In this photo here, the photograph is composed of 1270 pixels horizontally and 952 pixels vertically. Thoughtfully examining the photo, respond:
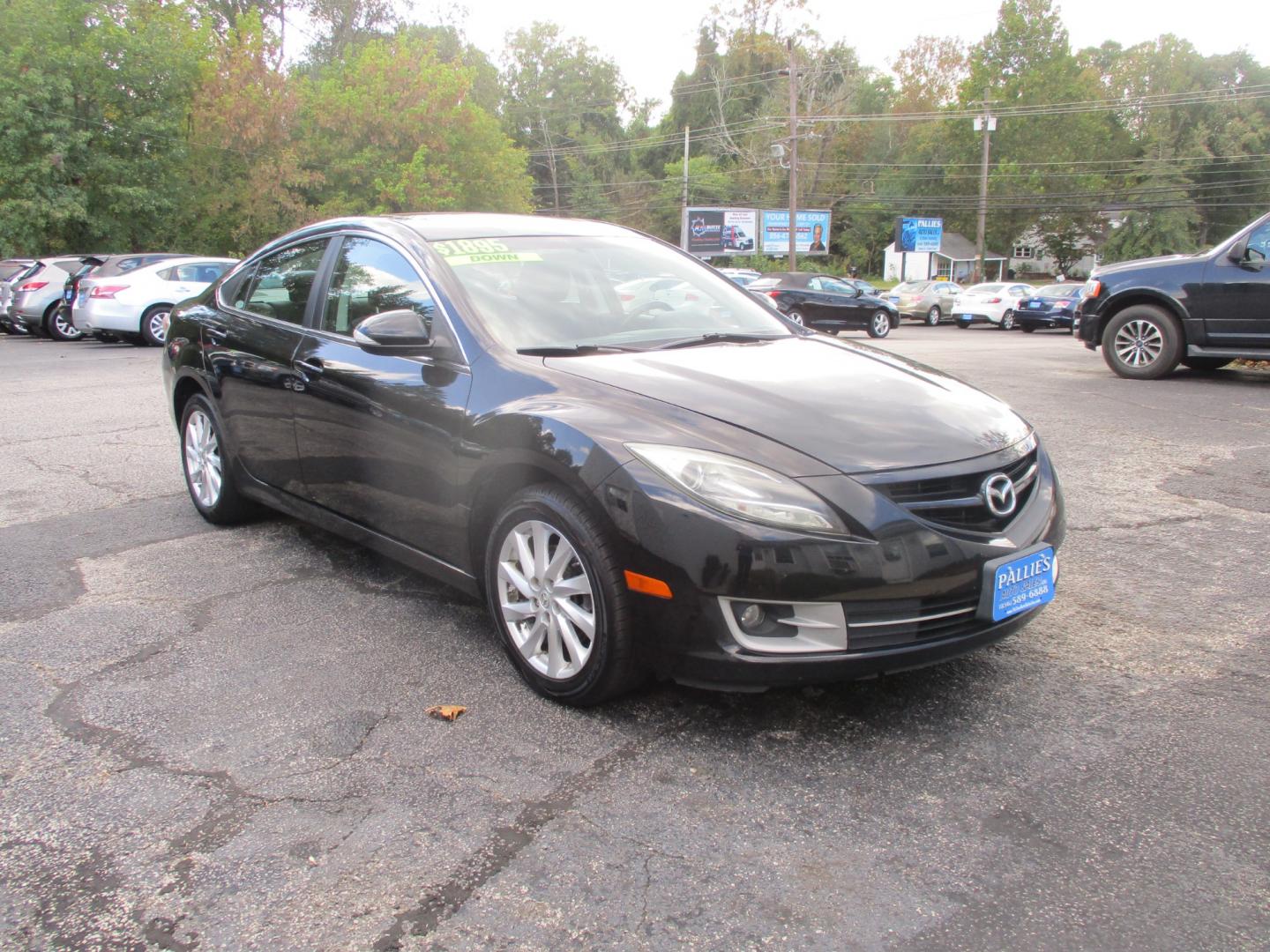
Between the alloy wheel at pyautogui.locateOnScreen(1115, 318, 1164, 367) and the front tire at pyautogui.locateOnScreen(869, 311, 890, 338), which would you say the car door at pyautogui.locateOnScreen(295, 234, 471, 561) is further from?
the front tire at pyautogui.locateOnScreen(869, 311, 890, 338)

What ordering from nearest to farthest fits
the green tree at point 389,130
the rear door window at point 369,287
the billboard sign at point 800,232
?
1. the rear door window at point 369,287
2. the green tree at point 389,130
3. the billboard sign at point 800,232

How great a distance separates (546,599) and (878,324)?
2418 cm

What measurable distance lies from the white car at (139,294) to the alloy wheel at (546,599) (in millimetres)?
14694

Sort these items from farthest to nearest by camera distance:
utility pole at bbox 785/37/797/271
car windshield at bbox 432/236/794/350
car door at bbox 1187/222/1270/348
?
utility pole at bbox 785/37/797/271 → car door at bbox 1187/222/1270/348 → car windshield at bbox 432/236/794/350

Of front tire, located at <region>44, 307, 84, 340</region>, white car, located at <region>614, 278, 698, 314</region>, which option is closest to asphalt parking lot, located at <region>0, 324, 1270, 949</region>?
white car, located at <region>614, 278, 698, 314</region>

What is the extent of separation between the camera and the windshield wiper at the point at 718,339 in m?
3.69

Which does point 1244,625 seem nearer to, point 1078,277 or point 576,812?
point 576,812

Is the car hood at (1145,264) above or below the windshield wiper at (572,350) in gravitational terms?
above

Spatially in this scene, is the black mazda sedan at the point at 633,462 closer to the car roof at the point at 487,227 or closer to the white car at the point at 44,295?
the car roof at the point at 487,227

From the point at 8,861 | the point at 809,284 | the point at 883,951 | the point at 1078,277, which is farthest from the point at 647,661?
the point at 1078,277

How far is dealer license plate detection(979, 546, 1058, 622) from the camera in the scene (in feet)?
9.34

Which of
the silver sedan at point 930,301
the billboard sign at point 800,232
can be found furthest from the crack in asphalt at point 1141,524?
the billboard sign at point 800,232

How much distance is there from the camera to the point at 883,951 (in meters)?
2.02

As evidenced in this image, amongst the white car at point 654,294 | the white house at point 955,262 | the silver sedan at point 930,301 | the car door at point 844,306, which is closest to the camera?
the white car at point 654,294
